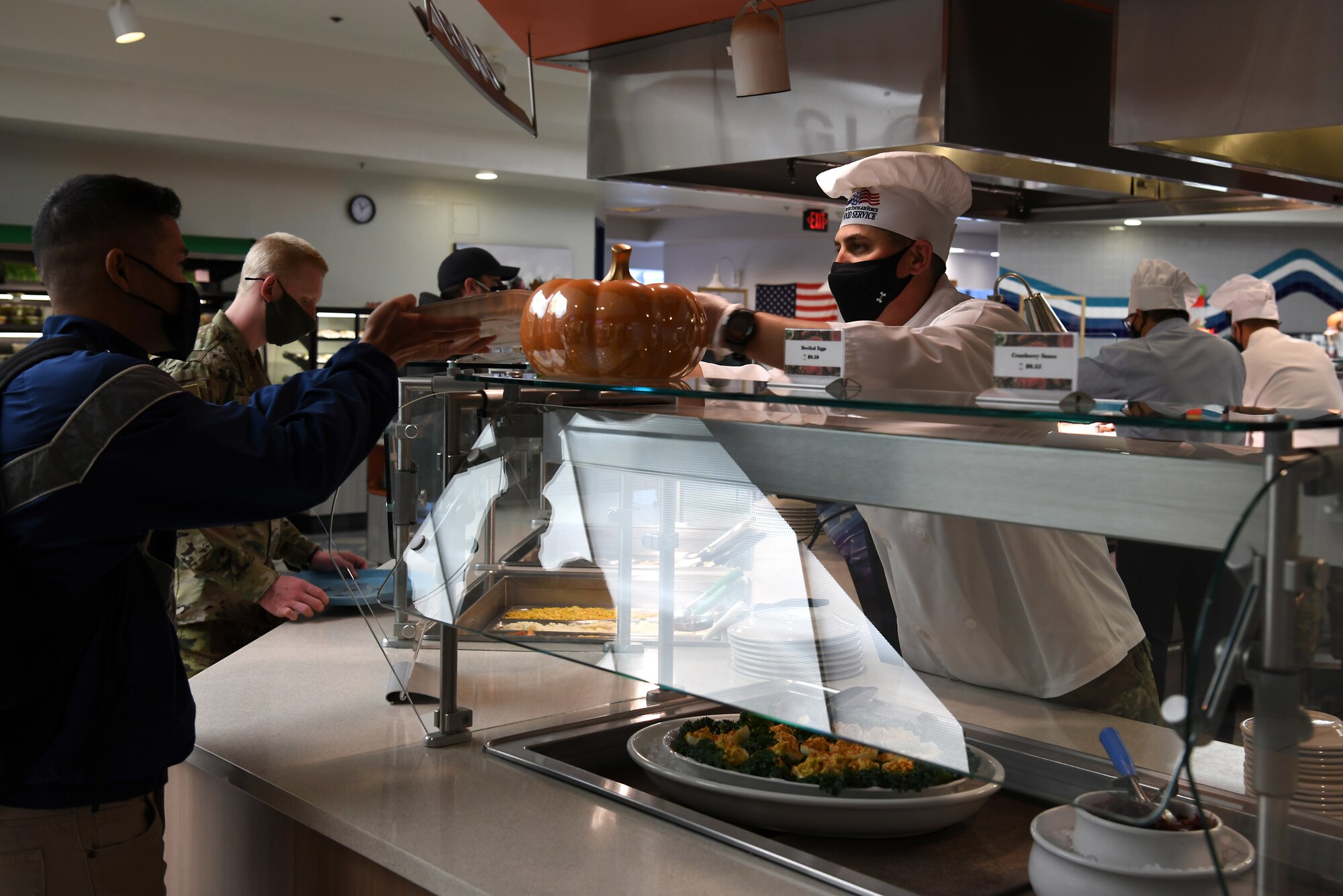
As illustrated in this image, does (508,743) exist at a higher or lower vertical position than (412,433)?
lower

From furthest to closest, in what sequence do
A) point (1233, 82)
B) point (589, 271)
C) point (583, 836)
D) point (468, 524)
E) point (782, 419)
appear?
point (589, 271) < point (1233, 82) < point (468, 524) < point (583, 836) < point (782, 419)

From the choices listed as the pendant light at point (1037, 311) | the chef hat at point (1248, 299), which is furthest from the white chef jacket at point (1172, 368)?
the pendant light at point (1037, 311)

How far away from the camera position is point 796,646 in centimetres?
117

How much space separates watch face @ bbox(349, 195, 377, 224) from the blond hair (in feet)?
23.0

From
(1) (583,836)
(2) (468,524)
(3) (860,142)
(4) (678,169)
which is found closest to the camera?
(1) (583,836)

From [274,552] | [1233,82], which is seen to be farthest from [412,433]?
[1233,82]

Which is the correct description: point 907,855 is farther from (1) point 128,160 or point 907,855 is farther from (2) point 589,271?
(2) point 589,271

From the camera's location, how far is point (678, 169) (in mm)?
2662

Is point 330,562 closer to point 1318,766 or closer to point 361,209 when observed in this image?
point 1318,766

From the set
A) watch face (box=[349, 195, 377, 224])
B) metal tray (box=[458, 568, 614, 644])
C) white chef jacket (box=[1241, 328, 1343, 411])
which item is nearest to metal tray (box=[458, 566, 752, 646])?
metal tray (box=[458, 568, 614, 644])

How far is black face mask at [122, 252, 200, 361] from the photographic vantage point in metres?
1.53

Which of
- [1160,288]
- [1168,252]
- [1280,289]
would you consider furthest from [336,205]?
[1280,289]

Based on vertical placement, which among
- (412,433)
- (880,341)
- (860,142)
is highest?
(860,142)

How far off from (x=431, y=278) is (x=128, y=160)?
2.61 m
